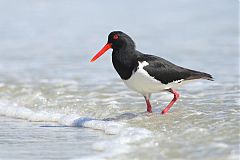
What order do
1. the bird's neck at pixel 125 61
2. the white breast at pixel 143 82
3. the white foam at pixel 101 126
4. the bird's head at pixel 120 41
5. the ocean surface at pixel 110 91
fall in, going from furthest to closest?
the bird's head at pixel 120 41 < the bird's neck at pixel 125 61 < the white breast at pixel 143 82 < the ocean surface at pixel 110 91 < the white foam at pixel 101 126

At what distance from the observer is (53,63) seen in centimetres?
1343

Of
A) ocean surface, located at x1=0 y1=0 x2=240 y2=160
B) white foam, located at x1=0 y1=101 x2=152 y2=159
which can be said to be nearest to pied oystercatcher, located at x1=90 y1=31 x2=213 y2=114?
ocean surface, located at x1=0 y1=0 x2=240 y2=160

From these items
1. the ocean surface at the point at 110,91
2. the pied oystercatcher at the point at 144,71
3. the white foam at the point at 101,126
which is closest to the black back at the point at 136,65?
the pied oystercatcher at the point at 144,71

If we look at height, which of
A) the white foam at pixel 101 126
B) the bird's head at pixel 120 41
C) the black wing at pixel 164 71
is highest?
the bird's head at pixel 120 41

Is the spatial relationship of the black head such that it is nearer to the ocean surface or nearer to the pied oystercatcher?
the pied oystercatcher

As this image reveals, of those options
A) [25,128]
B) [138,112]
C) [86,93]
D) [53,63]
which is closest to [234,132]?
[138,112]

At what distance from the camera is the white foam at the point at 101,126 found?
20.5ft

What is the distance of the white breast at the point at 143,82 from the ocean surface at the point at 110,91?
0.35 meters

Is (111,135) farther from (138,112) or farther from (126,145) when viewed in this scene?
(138,112)

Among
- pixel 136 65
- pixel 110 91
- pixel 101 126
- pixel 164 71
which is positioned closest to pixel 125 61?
pixel 136 65

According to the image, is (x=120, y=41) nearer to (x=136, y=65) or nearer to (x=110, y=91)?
(x=136, y=65)

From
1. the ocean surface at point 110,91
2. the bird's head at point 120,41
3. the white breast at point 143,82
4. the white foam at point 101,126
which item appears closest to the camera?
the white foam at point 101,126

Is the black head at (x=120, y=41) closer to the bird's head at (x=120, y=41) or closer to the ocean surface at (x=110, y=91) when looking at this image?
the bird's head at (x=120, y=41)

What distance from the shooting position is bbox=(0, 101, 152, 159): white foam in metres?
6.24
